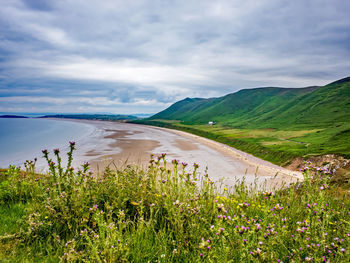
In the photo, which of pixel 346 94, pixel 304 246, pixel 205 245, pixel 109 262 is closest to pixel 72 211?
pixel 109 262

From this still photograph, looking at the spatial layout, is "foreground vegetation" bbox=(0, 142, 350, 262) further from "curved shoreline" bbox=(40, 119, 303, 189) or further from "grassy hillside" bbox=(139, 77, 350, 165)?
"grassy hillside" bbox=(139, 77, 350, 165)

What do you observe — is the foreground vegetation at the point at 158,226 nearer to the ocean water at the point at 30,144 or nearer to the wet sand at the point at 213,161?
the wet sand at the point at 213,161

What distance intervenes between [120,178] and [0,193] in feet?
14.3

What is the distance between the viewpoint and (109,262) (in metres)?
3.68

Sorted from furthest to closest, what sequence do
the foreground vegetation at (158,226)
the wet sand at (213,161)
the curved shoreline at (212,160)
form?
the curved shoreline at (212,160), the wet sand at (213,161), the foreground vegetation at (158,226)

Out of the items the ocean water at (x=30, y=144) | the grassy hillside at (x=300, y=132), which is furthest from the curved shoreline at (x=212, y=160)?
the ocean water at (x=30, y=144)

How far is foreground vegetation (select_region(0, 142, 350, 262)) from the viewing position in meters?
3.58

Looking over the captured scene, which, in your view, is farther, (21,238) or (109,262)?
(21,238)

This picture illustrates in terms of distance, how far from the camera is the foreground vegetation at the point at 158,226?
358 centimetres

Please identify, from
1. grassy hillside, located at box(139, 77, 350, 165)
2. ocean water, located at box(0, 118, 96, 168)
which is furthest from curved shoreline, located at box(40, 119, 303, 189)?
ocean water, located at box(0, 118, 96, 168)

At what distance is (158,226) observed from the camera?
5586 millimetres

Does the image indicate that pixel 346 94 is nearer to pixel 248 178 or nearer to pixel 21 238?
pixel 248 178

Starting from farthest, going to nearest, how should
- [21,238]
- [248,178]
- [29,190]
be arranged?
[248,178], [29,190], [21,238]

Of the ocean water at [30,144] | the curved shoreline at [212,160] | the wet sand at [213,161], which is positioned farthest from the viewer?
the ocean water at [30,144]
